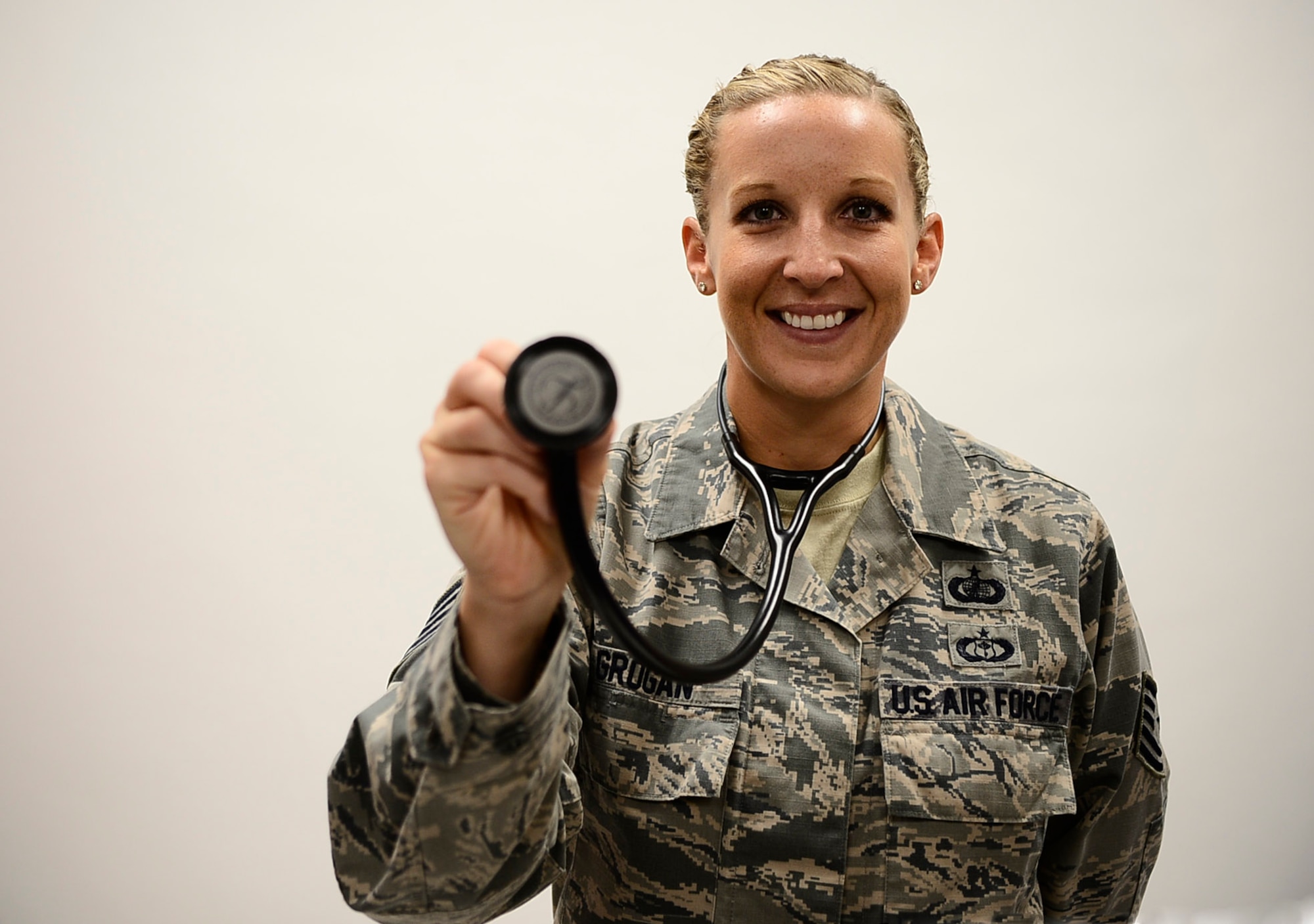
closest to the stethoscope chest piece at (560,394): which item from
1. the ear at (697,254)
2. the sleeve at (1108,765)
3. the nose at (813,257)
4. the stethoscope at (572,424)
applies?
the stethoscope at (572,424)

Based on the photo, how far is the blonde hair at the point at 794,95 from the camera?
1046 millimetres

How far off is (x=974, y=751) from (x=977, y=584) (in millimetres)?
164

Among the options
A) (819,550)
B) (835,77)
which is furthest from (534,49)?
(819,550)

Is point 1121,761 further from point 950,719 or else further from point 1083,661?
point 950,719

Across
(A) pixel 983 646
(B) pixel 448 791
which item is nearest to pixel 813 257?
(A) pixel 983 646

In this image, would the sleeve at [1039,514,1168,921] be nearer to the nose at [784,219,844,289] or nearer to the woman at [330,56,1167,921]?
the woman at [330,56,1167,921]

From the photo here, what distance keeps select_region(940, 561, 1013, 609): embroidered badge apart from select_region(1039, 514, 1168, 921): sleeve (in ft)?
0.30

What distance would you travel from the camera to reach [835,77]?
1.05 meters

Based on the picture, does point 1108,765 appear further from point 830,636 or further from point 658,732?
point 658,732

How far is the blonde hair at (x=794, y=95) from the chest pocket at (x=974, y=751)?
49cm

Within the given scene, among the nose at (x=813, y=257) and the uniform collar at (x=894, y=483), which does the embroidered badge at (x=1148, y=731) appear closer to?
the uniform collar at (x=894, y=483)

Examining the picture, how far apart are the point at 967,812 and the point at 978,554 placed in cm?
25

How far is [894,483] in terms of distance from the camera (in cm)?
112

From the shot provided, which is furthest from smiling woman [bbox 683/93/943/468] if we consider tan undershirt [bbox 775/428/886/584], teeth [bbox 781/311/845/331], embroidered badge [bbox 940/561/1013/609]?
embroidered badge [bbox 940/561/1013/609]
